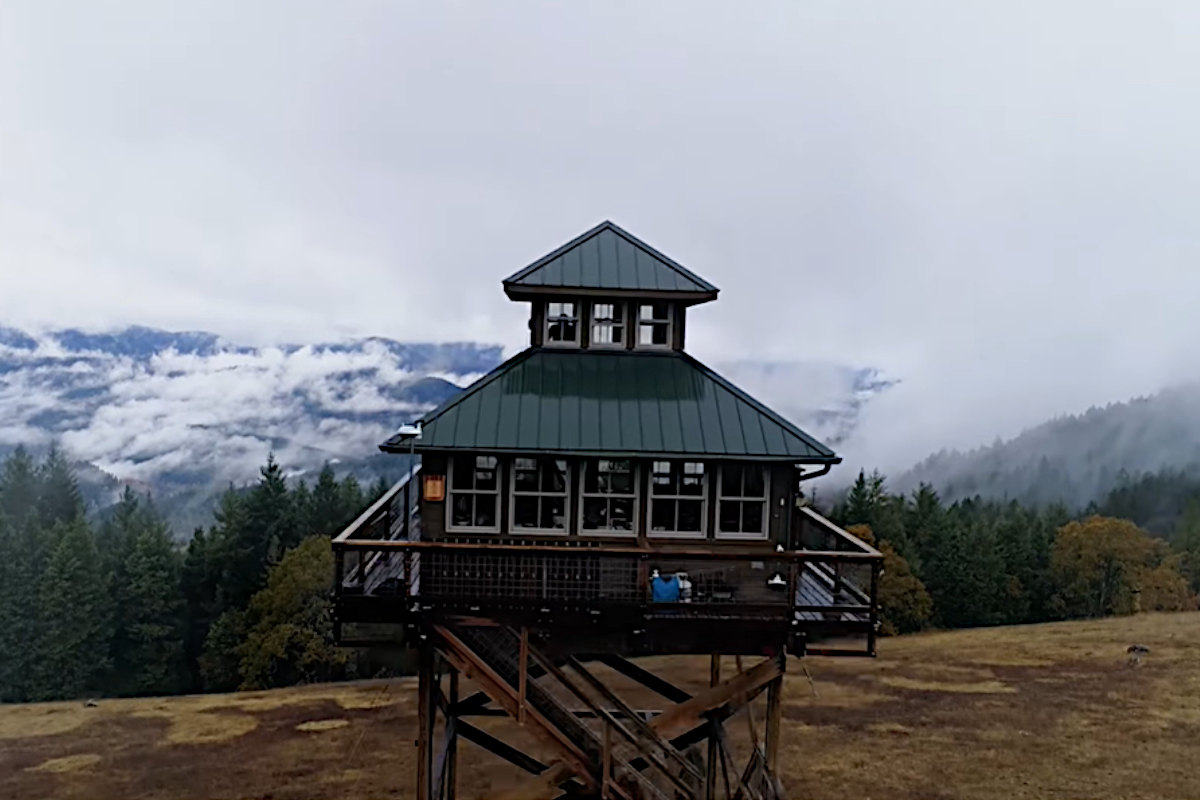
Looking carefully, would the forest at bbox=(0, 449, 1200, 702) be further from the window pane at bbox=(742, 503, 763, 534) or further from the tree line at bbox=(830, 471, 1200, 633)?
the window pane at bbox=(742, 503, 763, 534)

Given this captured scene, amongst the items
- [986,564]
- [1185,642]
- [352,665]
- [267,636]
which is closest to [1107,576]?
[986,564]

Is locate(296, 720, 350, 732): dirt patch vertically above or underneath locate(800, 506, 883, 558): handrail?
underneath

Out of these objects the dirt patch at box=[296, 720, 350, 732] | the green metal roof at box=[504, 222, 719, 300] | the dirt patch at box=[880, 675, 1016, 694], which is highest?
the green metal roof at box=[504, 222, 719, 300]

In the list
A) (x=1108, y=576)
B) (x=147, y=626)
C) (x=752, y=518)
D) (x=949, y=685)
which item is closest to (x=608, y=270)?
(x=752, y=518)

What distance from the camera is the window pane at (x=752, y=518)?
15.0m

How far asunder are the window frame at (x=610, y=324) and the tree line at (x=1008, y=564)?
43919 millimetres

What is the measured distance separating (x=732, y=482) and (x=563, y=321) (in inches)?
176

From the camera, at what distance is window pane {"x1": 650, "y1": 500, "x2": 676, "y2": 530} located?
589 inches

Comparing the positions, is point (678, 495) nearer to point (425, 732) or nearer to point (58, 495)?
point (425, 732)

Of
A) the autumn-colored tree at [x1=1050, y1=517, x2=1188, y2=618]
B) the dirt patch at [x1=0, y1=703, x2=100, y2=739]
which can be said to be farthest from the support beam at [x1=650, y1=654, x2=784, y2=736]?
the autumn-colored tree at [x1=1050, y1=517, x2=1188, y2=618]

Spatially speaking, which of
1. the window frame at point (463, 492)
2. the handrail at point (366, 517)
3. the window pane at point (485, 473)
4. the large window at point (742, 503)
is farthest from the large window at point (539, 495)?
the large window at point (742, 503)

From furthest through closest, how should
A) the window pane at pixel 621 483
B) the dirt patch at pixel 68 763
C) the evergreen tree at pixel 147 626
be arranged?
1. the evergreen tree at pixel 147 626
2. the dirt patch at pixel 68 763
3. the window pane at pixel 621 483

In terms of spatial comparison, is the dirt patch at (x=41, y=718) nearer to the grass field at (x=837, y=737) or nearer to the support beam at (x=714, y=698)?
the grass field at (x=837, y=737)

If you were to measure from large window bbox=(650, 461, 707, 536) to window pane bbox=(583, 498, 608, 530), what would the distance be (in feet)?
2.83
